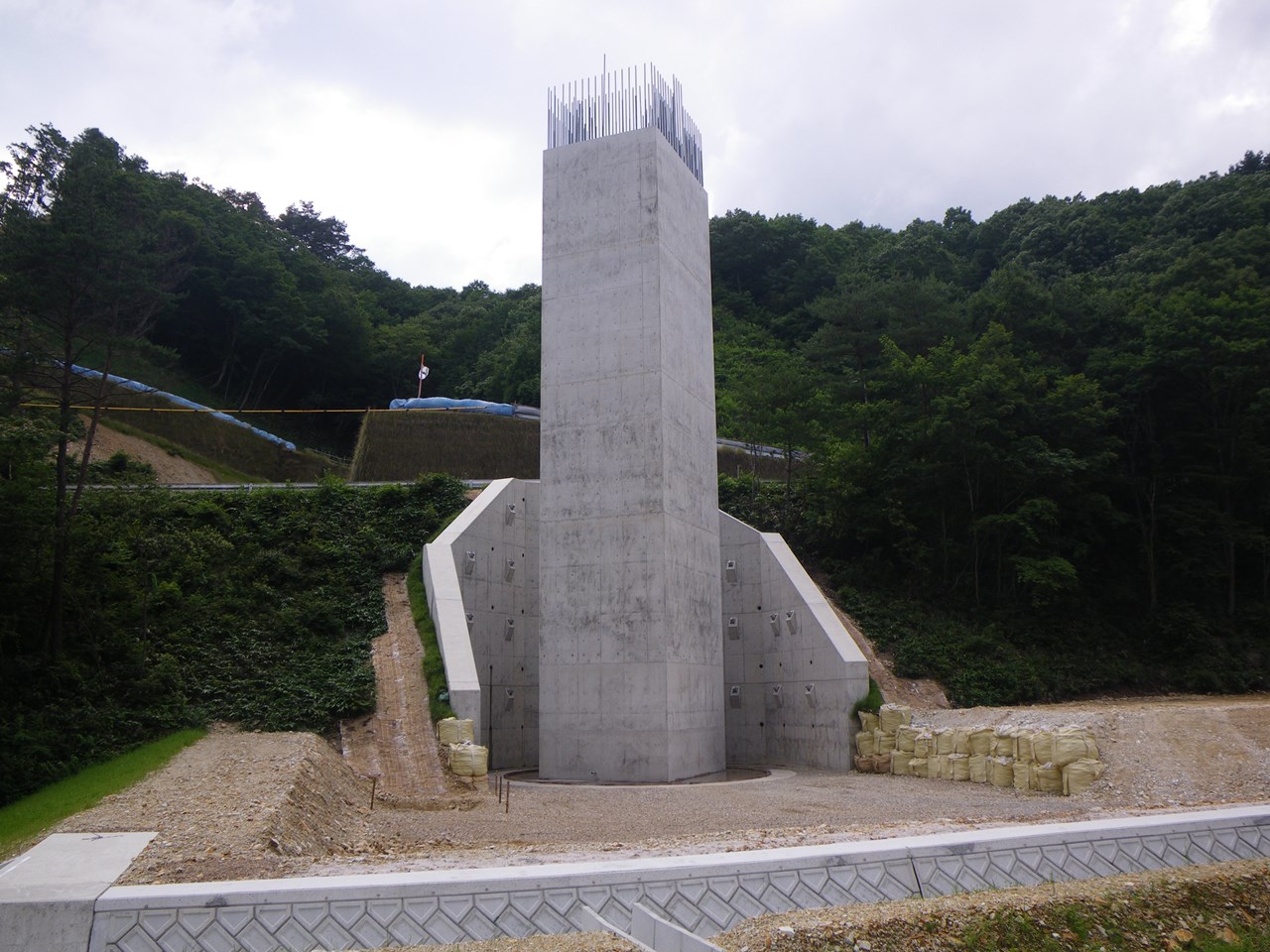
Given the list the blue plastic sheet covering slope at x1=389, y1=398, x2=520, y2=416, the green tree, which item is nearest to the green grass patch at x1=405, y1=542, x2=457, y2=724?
the green tree

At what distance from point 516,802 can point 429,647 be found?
4.44m

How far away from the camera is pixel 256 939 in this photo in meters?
4.77

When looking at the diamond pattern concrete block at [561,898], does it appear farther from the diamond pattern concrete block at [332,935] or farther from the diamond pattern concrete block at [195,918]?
the diamond pattern concrete block at [195,918]

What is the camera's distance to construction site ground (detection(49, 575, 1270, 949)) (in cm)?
723

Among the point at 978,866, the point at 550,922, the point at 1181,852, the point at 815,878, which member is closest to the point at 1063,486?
the point at 1181,852

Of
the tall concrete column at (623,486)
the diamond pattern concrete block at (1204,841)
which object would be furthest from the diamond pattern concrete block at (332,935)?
the tall concrete column at (623,486)

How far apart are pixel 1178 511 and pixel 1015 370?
504 centimetres

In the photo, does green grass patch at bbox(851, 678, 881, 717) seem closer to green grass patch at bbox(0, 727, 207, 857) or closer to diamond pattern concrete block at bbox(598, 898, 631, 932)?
green grass patch at bbox(0, 727, 207, 857)

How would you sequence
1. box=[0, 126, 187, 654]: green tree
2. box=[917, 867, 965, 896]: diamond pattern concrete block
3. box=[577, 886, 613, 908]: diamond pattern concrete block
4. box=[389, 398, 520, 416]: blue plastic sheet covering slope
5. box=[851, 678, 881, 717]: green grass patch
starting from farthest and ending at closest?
box=[389, 398, 520, 416]: blue plastic sheet covering slope → box=[851, 678, 881, 717]: green grass patch → box=[0, 126, 187, 654]: green tree → box=[917, 867, 965, 896]: diamond pattern concrete block → box=[577, 886, 613, 908]: diamond pattern concrete block

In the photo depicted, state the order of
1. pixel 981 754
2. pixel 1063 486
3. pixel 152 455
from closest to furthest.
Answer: pixel 981 754 < pixel 1063 486 < pixel 152 455

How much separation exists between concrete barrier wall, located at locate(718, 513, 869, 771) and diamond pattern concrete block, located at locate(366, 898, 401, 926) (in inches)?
496

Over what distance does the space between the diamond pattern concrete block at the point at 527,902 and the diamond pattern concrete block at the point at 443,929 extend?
0.97ft

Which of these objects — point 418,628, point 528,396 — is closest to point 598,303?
point 418,628

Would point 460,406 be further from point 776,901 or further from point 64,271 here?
point 776,901
